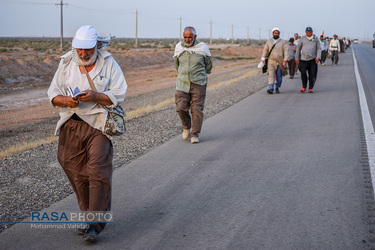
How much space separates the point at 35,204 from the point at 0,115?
14.4 metres

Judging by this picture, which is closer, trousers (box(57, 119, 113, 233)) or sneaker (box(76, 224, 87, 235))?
trousers (box(57, 119, 113, 233))

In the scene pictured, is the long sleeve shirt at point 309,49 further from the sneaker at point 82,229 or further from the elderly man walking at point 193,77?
the sneaker at point 82,229

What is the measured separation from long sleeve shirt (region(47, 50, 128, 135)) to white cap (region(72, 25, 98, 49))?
208 mm

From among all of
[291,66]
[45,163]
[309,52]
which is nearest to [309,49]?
[309,52]

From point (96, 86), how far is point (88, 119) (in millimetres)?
314

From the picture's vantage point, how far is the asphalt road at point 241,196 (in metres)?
4.78

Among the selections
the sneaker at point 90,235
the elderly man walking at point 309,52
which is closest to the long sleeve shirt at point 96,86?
the sneaker at point 90,235

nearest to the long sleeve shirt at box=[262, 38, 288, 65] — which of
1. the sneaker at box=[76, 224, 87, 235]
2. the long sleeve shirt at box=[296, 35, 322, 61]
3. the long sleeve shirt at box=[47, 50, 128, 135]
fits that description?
the long sleeve shirt at box=[296, 35, 322, 61]

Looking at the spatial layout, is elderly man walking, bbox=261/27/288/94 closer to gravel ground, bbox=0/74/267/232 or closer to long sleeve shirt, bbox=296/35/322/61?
long sleeve shirt, bbox=296/35/322/61

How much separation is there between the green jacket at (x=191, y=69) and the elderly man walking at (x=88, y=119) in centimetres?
434

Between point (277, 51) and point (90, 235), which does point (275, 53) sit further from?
point (90, 235)

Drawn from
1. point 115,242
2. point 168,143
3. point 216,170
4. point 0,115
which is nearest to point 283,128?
point 168,143

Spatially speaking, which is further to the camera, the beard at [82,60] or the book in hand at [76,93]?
the beard at [82,60]

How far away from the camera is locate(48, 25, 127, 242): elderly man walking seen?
4699 millimetres
